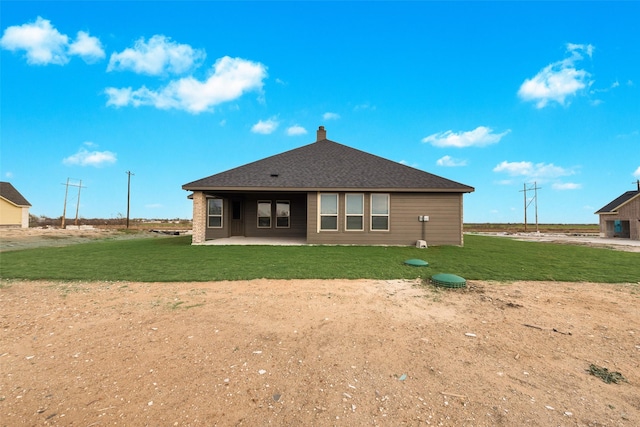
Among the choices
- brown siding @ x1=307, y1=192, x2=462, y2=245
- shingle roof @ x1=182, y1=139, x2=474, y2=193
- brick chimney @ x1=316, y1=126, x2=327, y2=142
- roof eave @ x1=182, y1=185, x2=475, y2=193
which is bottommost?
brown siding @ x1=307, y1=192, x2=462, y2=245

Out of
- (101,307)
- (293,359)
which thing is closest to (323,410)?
(293,359)

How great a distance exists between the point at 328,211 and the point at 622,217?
2532 centimetres

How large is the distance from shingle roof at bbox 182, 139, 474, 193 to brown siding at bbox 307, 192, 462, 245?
593 millimetres

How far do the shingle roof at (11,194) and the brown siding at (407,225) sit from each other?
34.4 m

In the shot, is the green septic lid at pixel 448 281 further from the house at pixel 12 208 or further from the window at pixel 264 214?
the house at pixel 12 208

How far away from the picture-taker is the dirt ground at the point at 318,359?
7.47ft

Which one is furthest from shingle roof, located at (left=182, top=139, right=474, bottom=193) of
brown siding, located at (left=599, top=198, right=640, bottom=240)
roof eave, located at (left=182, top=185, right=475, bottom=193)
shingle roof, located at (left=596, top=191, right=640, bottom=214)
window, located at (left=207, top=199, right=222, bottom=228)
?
shingle roof, located at (left=596, top=191, right=640, bottom=214)

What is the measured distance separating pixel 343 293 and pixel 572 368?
11.4ft

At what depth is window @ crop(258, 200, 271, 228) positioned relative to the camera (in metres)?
17.0

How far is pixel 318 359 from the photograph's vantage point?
308 cm

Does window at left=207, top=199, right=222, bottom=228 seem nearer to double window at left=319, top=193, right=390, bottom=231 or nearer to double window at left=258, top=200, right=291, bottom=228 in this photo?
double window at left=258, top=200, right=291, bottom=228

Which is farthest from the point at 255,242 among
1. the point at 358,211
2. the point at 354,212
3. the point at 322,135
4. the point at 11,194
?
the point at 11,194

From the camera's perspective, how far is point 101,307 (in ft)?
15.7

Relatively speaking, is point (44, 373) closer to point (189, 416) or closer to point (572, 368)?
point (189, 416)
